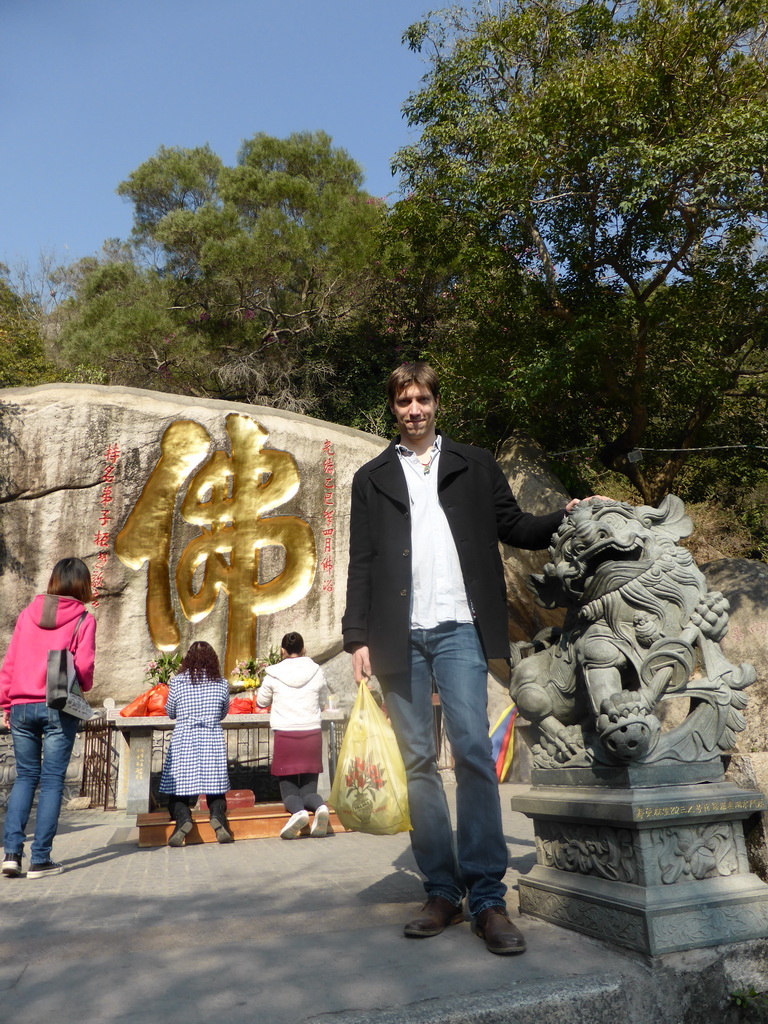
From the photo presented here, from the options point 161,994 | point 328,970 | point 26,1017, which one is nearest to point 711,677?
point 328,970

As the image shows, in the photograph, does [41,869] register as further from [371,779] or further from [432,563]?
[432,563]

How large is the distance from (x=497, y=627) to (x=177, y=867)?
8.99 ft

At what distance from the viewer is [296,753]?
563 cm

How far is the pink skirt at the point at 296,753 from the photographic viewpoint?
5.61m

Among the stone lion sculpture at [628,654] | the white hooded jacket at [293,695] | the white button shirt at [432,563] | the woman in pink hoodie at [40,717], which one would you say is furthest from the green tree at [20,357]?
the stone lion sculpture at [628,654]

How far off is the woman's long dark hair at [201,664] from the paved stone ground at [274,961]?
211 cm

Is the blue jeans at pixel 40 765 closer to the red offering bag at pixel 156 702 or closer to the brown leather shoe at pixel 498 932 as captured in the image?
the red offering bag at pixel 156 702

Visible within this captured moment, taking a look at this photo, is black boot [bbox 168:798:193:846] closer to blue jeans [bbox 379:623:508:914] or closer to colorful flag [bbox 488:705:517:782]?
colorful flag [bbox 488:705:517:782]

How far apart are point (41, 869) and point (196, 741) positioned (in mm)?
1562

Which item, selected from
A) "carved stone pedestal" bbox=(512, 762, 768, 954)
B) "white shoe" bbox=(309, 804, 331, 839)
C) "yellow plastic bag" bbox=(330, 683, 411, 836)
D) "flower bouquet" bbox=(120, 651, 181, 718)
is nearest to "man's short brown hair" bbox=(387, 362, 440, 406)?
"yellow plastic bag" bbox=(330, 683, 411, 836)

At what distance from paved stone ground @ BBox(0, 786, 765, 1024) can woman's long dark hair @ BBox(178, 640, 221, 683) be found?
211cm

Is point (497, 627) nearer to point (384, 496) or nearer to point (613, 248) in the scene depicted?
point (384, 496)

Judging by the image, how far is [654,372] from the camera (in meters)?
8.87

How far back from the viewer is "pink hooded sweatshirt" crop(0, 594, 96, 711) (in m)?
4.16
